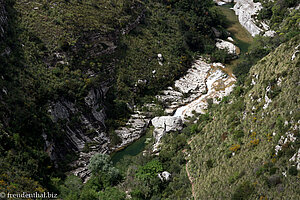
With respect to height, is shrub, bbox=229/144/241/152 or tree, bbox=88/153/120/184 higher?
shrub, bbox=229/144/241/152

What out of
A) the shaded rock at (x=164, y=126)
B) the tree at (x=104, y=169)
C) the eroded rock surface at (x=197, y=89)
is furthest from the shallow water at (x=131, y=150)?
the eroded rock surface at (x=197, y=89)

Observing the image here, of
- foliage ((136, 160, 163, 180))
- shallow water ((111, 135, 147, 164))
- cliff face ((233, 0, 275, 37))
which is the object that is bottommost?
shallow water ((111, 135, 147, 164))

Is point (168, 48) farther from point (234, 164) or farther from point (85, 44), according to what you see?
point (234, 164)

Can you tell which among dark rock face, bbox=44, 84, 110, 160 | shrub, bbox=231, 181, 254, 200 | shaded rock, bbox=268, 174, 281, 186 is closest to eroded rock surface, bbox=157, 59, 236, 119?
dark rock face, bbox=44, 84, 110, 160

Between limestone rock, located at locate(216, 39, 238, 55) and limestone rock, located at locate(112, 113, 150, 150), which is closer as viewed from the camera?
limestone rock, located at locate(112, 113, 150, 150)

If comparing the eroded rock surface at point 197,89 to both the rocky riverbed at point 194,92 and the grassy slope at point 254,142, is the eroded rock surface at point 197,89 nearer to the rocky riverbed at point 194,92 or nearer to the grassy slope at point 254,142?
the rocky riverbed at point 194,92

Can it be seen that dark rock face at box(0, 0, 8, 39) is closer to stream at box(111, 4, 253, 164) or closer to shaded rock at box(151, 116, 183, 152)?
stream at box(111, 4, 253, 164)

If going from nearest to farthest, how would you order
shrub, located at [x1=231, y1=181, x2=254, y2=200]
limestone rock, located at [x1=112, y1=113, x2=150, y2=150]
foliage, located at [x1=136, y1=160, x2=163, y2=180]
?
shrub, located at [x1=231, y1=181, x2=254, y2=200], foliage, located at [x1=136, y1=160, x2=163, y2=180], limestone rock, located at [x1=112, y1=113, x2=150, y2=150]
